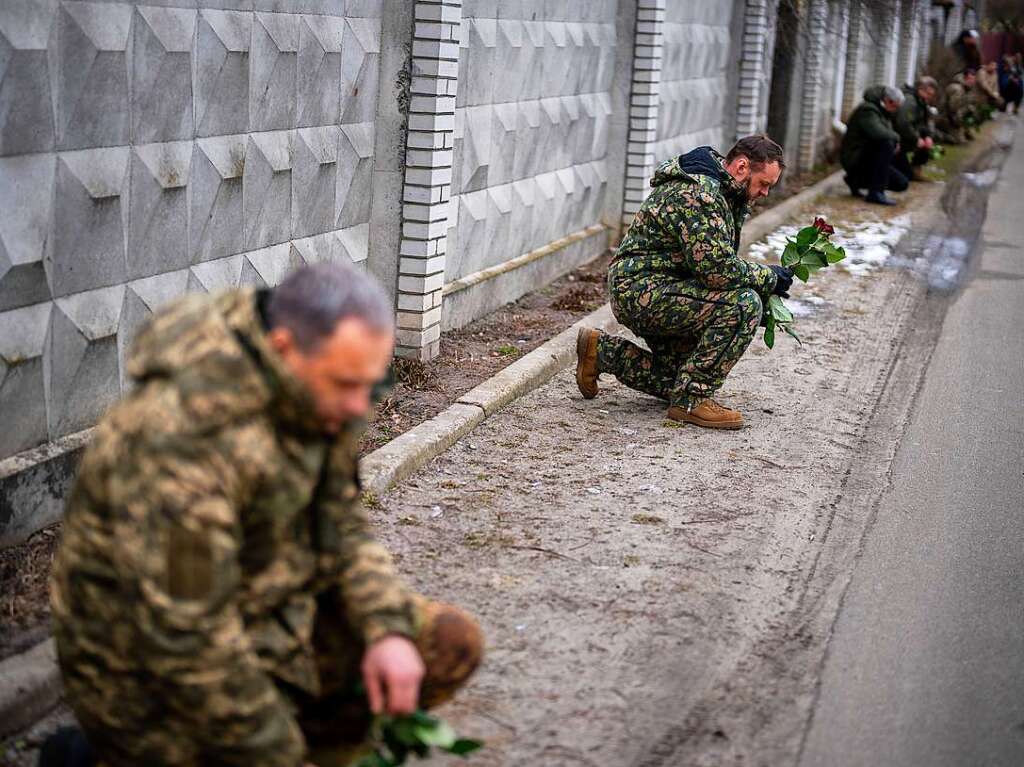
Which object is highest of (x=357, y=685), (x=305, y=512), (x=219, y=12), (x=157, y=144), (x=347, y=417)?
(x=219, y=12)

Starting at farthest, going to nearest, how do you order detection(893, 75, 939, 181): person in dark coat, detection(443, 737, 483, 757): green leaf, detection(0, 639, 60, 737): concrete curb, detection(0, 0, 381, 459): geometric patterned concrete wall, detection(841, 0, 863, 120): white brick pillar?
detection(841, 0, 863, 120): white brick pillar, detection(893, 75, 939, 181): person in dark coat, detection(0, 0, 381, 459): geometric patterned concrete wall, detection(0, 639, 60, 737): concrete curb, detection(443, 737, 483, 757): green leaf

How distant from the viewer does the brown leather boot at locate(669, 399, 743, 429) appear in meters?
7.22

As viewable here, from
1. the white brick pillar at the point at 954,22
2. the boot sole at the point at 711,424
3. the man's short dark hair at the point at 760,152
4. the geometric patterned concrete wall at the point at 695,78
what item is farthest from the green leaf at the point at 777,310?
the white brick pillar at the point at 954,22

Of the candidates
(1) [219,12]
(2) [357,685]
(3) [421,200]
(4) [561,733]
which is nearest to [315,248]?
(3) [421,200]

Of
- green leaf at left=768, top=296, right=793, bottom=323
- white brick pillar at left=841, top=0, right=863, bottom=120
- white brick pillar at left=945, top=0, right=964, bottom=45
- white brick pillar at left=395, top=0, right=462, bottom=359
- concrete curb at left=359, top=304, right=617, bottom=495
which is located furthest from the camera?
white brick pillar at left=945, top=0, right=964, bottom=45

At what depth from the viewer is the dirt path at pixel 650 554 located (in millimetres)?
4152

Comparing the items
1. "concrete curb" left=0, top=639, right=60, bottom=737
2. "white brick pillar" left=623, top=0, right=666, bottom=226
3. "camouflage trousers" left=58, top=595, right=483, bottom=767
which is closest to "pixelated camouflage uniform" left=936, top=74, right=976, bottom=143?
"white brick pillar" left=623, top=0, right=666, bottom=226

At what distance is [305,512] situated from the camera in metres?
3.01

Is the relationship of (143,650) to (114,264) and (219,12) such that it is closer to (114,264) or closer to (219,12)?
(114,264)

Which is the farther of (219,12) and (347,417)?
(219,12)

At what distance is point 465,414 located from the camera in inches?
274

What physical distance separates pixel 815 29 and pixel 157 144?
15635mm

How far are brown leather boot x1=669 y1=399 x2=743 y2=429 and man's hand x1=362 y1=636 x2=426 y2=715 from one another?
14.4 feet

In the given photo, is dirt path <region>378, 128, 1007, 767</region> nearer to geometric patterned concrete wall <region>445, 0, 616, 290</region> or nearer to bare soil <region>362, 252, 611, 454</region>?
bare soil <region>362, 252, 611, 454</region>
